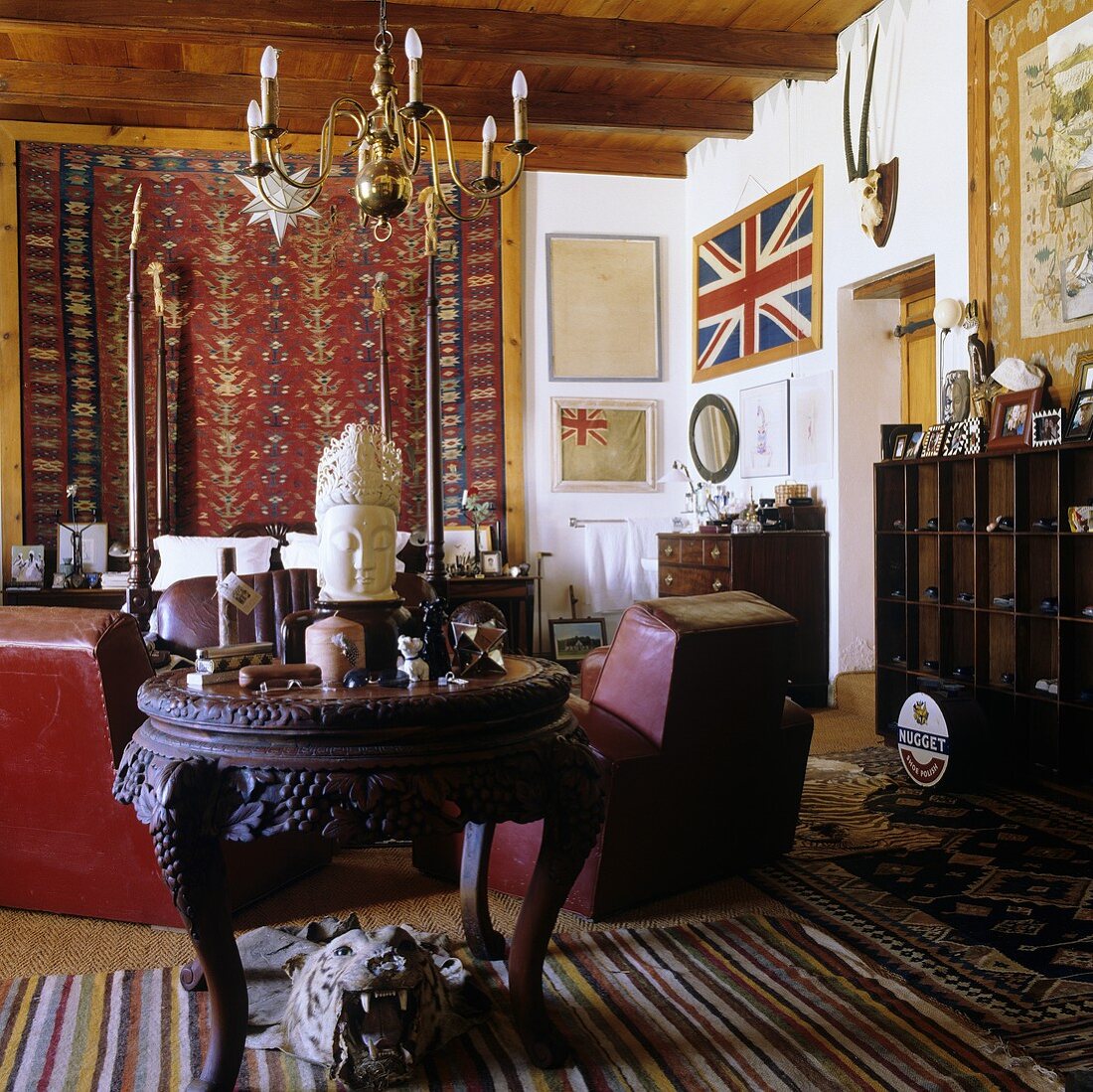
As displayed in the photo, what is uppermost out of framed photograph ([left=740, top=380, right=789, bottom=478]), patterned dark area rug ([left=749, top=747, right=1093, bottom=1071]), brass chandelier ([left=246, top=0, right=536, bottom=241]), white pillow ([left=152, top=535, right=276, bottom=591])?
brass chandelier ([left=246, top=0, right=536, bottom=241])

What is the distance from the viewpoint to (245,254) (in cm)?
733

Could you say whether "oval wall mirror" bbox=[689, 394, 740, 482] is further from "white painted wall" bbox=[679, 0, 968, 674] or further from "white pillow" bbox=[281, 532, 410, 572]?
"white pillow" bbox=[281, 532, 410, 572]

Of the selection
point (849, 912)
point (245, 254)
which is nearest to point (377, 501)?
point (849, 912)

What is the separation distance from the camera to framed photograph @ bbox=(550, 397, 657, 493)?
25.6ft

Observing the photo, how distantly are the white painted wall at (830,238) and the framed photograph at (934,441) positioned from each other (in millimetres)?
505

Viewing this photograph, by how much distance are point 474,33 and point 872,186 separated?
2.34 meters

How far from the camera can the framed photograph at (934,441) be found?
4.73 meters

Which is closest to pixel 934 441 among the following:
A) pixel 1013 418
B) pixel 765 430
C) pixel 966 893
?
pixel 1013 418

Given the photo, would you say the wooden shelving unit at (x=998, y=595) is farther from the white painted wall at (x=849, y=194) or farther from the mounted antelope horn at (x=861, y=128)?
the mounted antelope horn at (x=861, y=128)

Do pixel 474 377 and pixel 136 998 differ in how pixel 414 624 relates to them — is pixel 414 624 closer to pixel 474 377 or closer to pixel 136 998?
pixel 136 998

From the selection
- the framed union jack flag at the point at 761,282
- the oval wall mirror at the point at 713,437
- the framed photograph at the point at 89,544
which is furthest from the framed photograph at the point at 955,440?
the framed photograph at the point at 89,544

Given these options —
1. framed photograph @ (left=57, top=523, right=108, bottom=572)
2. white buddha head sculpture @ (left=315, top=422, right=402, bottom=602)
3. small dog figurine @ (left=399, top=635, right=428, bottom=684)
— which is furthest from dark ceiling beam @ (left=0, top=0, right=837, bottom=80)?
small dog figurine @ (left=399, top=635, right=428, bottom=684)

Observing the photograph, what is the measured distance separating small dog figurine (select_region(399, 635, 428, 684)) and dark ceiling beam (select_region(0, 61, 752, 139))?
557 cm

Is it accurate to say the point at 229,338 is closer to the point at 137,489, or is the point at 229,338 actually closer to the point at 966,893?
the point at 137,489
